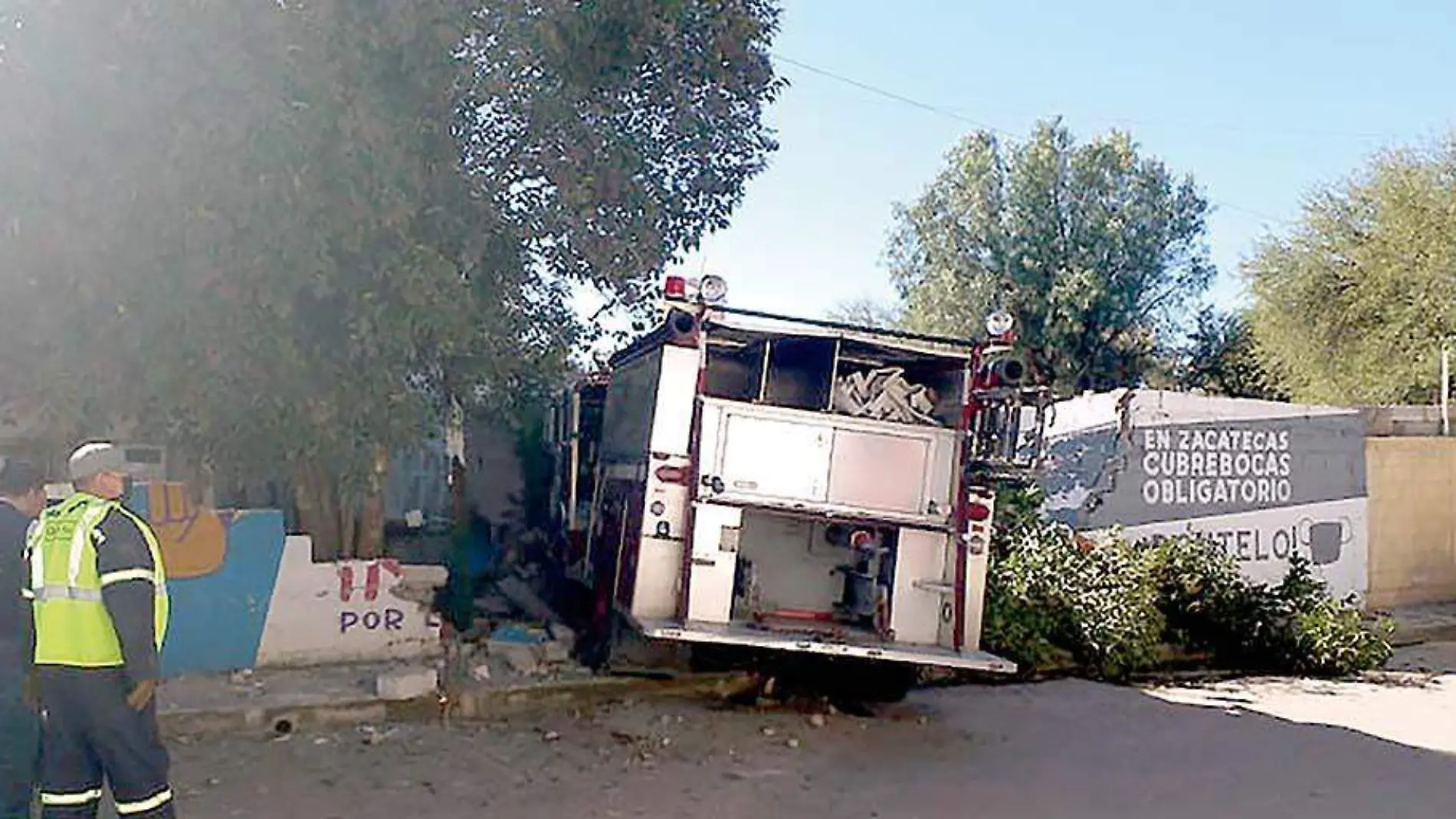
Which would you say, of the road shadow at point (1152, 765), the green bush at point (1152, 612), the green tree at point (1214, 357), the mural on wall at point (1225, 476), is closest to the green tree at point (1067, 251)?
the green tree at point (1214, 357)

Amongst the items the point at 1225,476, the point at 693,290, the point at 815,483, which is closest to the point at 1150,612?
the point at 1225,476

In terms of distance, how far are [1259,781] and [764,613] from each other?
3.29 m

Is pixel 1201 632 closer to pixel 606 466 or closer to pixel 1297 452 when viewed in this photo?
pixel 1297 452

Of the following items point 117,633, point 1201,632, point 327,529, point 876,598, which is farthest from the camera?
point 1201,632

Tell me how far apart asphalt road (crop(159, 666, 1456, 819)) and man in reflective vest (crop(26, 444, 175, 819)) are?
1.10 m

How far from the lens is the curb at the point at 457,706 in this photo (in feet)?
25.5

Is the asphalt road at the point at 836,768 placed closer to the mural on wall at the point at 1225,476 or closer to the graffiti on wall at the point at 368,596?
the graffiti on wall at the point at 368,596

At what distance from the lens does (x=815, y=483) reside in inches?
333

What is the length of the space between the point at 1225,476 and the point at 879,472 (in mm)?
7788

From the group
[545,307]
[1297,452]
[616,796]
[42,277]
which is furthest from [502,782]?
[1297,452]

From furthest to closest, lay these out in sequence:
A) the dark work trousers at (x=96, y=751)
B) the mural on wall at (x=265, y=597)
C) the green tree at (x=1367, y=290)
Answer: the green tree at (x=1367, y=290) → the mural on wall at (x=265, y=597) → the dark work trousers at (x=96, y=751)

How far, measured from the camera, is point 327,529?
9.94 metres

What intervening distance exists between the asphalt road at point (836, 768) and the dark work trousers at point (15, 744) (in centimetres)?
89

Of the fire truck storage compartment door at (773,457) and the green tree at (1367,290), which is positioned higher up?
the green tree at (1367,290)
